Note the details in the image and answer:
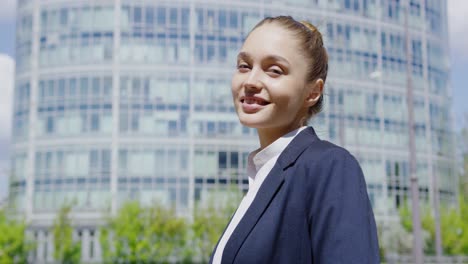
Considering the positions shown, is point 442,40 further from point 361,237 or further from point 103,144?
point 361,237

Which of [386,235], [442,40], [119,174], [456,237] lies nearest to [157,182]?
[119,174]

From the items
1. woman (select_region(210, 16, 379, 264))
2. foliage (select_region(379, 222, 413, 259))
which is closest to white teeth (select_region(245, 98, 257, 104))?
woman (select_region(210, 16, 379, 264))

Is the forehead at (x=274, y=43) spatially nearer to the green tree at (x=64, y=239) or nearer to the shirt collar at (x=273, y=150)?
the shirt collar at (x=273, y=150)

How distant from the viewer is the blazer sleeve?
77.8 inches

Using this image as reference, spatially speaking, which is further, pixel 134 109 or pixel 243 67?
pixel 134 109

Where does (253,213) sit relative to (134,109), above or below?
below

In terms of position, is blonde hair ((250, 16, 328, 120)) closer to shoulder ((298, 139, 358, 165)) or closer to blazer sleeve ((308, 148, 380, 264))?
shoulder ((298, 139, 358, 165))

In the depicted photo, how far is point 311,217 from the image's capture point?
2.05 meters

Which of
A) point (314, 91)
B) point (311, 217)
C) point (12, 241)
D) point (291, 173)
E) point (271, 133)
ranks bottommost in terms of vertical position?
point (12, 241)

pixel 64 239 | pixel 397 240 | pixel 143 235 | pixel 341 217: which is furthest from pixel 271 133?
pixel 397 240

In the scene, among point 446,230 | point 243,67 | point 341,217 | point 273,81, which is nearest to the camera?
point 341,217

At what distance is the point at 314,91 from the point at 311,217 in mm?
461

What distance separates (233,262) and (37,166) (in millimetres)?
54117

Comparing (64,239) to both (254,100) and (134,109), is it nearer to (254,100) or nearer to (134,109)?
(134,109)
